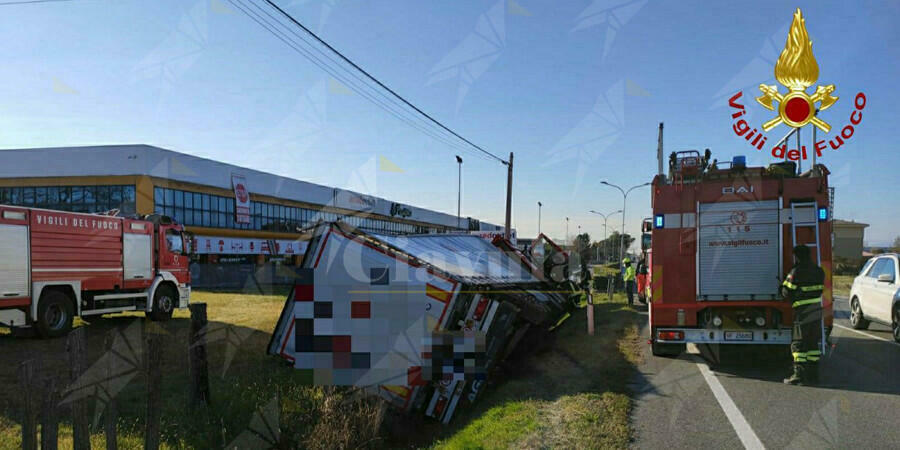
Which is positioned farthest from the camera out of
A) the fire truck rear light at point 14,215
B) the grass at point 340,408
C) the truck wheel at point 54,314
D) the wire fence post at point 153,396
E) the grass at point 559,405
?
the truck wheel at point 54,314

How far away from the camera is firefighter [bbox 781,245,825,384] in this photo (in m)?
6.54

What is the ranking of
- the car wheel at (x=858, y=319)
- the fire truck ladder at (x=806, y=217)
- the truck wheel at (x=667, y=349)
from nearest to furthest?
1. the fire truck ladder at (x=806, y=217)
2. the truck wheel at (x=667, y=349)
3. the car wheel at (x=858, y=319)

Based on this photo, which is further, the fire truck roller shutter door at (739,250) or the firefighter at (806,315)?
the fire truck roller shutter door at (739,250)

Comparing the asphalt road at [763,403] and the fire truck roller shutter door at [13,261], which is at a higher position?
the fire truck roller shutter door at [13,261]

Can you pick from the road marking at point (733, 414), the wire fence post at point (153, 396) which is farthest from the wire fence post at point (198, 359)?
the road marking at point (733, 414)

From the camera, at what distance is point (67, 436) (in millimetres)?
5109

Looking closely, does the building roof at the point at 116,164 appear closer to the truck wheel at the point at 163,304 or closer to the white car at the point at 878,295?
the truck wheel at the point at 163,304

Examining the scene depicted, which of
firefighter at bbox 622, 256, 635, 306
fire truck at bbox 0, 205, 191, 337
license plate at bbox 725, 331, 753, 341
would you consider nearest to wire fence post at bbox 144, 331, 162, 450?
license plate at bbox 725, 331, 753, 341

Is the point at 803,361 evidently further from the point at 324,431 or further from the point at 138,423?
the point at 138,423

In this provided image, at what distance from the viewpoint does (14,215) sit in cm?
973

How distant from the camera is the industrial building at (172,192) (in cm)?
3048

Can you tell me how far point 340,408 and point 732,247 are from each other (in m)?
5.75

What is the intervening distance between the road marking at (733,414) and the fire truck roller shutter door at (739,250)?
121cm

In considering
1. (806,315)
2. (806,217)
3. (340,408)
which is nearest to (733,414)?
(806,315)
